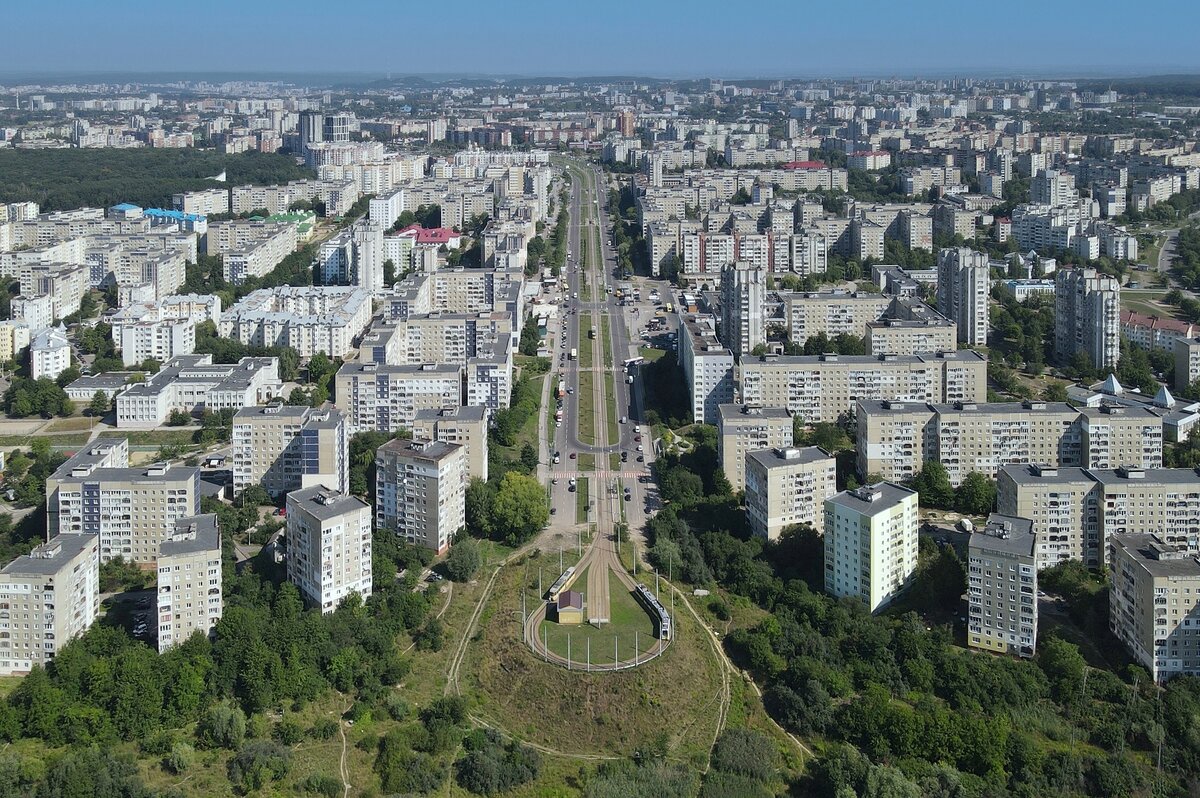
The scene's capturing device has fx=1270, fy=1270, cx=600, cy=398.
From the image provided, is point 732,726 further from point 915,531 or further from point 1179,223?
point 1179,223

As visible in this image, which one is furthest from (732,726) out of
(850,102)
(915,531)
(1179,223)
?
(850,102)

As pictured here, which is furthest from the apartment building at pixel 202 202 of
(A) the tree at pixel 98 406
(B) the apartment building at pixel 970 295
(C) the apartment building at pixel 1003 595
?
(C) the apartment building at pixel 1003 595

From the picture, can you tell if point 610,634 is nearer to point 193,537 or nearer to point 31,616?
point 193,537

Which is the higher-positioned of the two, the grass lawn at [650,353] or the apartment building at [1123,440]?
the grass lawn at [650,353]

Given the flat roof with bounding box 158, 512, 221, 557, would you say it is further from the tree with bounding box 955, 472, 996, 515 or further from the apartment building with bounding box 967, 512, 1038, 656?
the tree with bounding box 955, 472, 996, 515

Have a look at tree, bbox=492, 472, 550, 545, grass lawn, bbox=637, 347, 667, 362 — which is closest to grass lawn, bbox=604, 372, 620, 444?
grass lawn, bbox=637, 347, 667, 362

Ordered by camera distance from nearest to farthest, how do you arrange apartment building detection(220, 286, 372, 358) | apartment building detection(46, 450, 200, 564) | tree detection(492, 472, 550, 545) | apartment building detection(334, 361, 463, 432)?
1. apartment building detection(46, 450, 200, 564)
2. tree detection(492, 472, 550, 545)
3. apartment building detection(334, 361, 463, 432)
4. apartment building detection(220, 286, 372, 358)

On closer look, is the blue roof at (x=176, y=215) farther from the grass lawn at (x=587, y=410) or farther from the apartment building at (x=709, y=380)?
the apartment building at (x=709, y=380)
